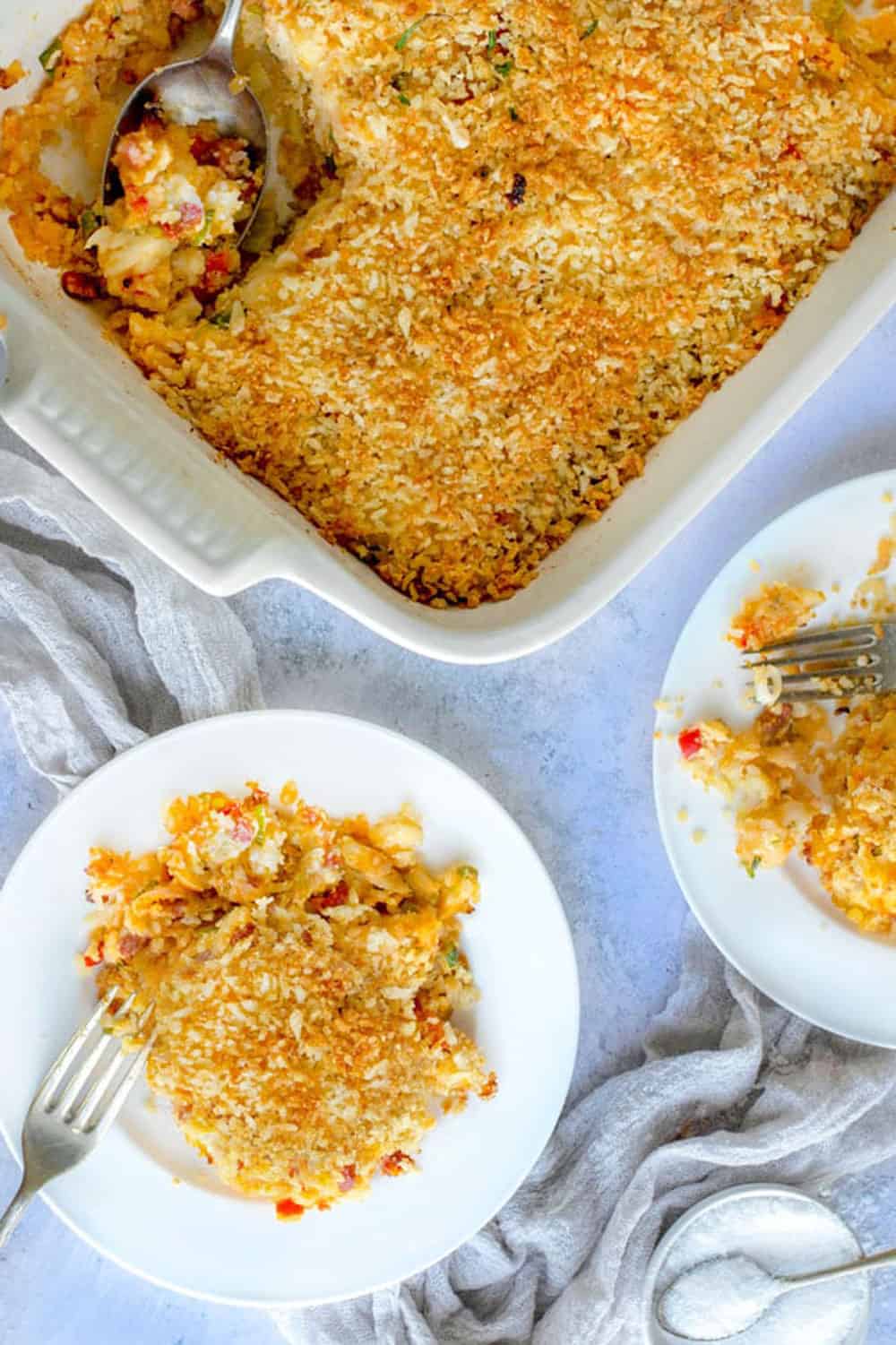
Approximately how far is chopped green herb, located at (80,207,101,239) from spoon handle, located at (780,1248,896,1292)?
1555 millimetres

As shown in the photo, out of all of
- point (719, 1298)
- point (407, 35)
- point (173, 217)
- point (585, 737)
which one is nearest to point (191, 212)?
point (173, 217)

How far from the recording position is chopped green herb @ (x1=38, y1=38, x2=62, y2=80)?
1347 mm

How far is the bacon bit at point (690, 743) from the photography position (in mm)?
1604

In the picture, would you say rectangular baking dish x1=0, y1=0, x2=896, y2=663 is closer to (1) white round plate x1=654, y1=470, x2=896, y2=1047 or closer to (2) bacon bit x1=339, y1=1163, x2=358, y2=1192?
(1) white round plate x1=654, y1=470, x2=896, y2=1047

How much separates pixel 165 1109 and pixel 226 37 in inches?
50.5

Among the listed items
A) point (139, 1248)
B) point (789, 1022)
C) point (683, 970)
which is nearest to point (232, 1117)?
point (139, 1248)

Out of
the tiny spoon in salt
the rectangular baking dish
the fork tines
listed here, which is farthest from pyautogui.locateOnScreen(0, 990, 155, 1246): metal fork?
the tiny spoon in salt

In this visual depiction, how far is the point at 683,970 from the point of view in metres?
1.74

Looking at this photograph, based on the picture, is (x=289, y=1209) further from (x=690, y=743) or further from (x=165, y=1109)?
(x=690, y=743)

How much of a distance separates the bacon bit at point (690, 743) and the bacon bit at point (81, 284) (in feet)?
2.83

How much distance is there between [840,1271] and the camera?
1683 millimetres

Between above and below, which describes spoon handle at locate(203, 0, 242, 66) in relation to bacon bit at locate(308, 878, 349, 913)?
above

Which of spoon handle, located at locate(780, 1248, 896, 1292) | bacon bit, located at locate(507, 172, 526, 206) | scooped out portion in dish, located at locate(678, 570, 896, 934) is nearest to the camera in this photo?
bacon bit, located at locate(507, 172, 526, 206)

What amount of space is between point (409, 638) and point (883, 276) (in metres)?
0.63
